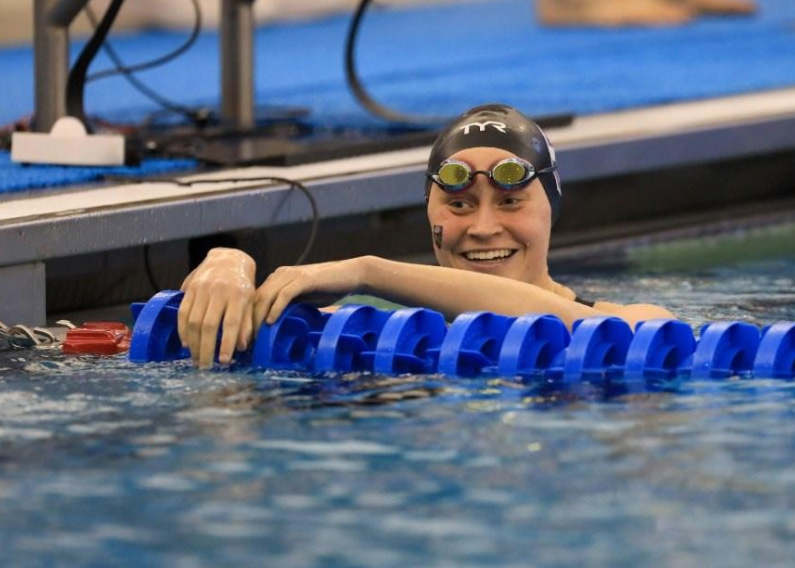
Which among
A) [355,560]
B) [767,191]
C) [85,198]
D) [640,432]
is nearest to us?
[355,560]

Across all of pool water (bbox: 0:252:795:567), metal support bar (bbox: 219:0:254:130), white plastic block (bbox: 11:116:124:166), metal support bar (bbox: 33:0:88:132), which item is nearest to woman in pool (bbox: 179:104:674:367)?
pool water (bbox: 0:252:795:567)

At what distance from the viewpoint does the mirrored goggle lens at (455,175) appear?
364 centimetres

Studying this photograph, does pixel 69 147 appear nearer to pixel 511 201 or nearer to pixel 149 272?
pixel 149 272

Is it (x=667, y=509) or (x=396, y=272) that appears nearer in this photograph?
(x=667, y=509)

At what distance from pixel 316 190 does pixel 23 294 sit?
3.64ft

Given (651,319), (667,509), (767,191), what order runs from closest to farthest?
1. (667,509)
2. (651,319)
3. (767,191)

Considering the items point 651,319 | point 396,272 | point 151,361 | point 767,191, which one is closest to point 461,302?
point 396,272

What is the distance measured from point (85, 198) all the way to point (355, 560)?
8.46 ft

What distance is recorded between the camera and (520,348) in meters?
3.35

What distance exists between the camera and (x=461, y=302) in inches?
140

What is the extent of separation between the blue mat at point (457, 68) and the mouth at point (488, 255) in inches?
68.2

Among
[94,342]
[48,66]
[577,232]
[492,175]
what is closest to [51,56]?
[48,66]

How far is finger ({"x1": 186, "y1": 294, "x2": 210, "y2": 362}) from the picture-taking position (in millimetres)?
3279

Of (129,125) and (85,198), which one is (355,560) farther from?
(129,125)
